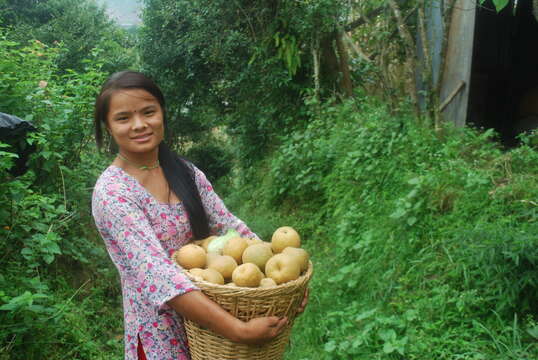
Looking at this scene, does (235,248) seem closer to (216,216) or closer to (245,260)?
(245,260)

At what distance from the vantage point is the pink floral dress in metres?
1.53

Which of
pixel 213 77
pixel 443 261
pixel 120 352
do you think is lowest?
pixel 120 352

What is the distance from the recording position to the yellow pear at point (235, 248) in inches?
68.0

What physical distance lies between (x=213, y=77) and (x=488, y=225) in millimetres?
7712

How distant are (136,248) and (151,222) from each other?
0.25 meters

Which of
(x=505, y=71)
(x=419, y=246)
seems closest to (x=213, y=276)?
(x=419, y=246)

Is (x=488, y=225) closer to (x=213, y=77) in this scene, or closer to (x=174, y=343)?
(x=174, y=343)

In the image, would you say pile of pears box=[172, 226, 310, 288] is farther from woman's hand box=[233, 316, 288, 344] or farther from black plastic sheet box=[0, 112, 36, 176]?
black plastic sheet box=[0, 112, 36, 176]

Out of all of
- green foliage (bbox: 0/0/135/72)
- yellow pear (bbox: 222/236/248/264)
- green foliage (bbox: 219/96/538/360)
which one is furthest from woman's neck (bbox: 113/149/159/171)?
green foliage (bbox: 0/0/135/72)

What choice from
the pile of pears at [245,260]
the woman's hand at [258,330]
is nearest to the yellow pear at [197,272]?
→ the pile of pears at [245,260]

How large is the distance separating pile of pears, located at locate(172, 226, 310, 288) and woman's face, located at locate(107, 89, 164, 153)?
45 cm

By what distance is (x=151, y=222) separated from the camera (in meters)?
1.80

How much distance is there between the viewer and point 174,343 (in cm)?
175

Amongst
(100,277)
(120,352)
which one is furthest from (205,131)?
(120,352)
